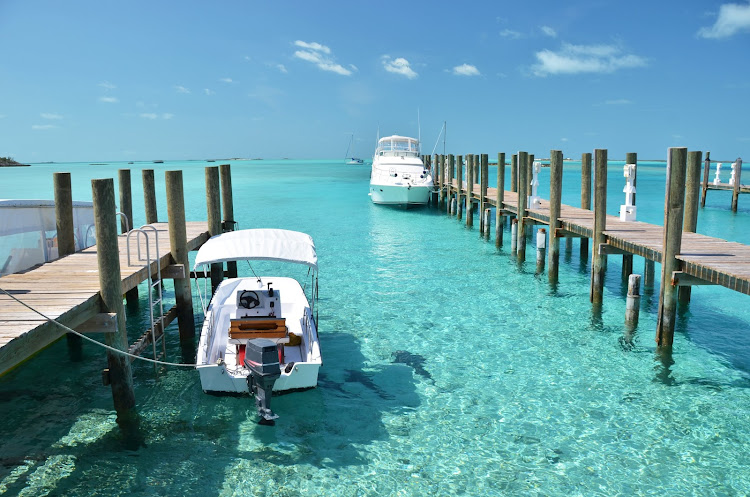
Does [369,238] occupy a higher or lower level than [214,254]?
lower

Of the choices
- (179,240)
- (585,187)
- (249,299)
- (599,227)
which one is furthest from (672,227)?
(179,240)

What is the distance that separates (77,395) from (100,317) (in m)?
2.27

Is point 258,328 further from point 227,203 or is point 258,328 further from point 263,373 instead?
point 227,203

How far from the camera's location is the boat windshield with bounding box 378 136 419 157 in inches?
1388

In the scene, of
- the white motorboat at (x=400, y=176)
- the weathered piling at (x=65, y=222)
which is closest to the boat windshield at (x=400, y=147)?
the white motorboat at (x=400, y=176)

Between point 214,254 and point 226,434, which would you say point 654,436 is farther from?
point 214,254

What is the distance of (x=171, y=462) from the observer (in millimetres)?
6395

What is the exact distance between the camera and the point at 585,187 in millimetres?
15117

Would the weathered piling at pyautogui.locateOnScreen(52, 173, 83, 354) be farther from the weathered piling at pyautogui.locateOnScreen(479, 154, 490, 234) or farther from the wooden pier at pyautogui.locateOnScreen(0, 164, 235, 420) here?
the weathered piling at pyautogui.locateOnScreen(479, 154, 490, 234)

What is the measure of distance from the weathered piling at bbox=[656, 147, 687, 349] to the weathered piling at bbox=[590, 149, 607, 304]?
94.8 inches

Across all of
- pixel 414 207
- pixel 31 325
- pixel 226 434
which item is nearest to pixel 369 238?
pixel 414 207

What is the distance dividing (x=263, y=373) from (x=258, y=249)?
2.40 m

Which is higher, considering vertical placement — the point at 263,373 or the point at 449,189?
the point at 449,189

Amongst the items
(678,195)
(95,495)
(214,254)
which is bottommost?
(95,495)
